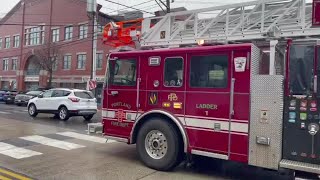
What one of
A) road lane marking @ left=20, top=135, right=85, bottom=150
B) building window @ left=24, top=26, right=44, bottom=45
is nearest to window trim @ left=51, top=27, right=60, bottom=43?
building window @ left=24, top=26, right=44, bottom=45

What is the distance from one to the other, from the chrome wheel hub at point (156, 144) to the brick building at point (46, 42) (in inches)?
1163

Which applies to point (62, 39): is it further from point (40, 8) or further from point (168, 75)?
point (168, 75)

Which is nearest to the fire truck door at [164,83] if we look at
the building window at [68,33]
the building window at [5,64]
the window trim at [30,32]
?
the building window at [68,33]

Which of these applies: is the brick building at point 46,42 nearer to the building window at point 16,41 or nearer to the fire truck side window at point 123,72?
the building window at point 16,41

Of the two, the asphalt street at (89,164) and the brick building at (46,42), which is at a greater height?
the brick building at (46,42)

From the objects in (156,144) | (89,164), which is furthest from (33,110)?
(156,144)

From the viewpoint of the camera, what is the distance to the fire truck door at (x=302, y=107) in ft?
16.8

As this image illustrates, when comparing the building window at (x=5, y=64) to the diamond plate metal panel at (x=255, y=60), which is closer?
the diamond plate metal panel at (x=255, y=60)

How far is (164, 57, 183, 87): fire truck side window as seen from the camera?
260 inches

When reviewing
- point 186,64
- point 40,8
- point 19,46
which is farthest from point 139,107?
point 19,46

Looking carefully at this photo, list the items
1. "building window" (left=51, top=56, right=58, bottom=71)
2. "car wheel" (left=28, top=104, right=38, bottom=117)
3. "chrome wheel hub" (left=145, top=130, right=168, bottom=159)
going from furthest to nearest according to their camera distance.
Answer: "building window" (left=51, top=56, right=58, bottom=71)
"car wheel" (left=28, top=104, right=38, bottom=117)
"chrome wheel hub" (left=145, top=130, right=168, bottom=159)

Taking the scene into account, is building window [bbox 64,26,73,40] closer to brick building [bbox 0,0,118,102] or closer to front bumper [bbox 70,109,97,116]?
brick building [bbox 0,0,118,102]

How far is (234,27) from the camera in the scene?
6.90 metres

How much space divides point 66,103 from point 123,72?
1033 centimetres
